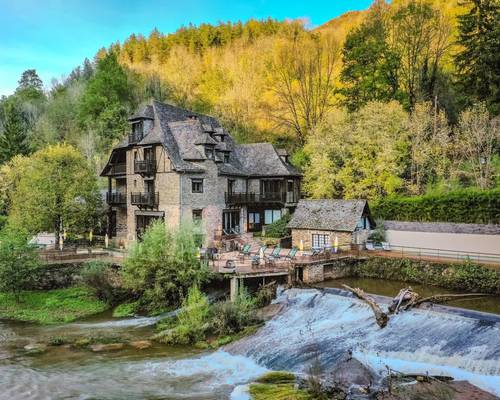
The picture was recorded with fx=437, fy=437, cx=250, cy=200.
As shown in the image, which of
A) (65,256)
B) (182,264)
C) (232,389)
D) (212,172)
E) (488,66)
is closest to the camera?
(232,389)

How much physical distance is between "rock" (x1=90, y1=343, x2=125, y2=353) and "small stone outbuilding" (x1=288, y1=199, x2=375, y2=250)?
1447 cm

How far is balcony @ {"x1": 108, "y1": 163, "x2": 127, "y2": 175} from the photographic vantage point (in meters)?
37.8

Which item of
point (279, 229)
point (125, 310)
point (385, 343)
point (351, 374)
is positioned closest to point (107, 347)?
point (125, 310)

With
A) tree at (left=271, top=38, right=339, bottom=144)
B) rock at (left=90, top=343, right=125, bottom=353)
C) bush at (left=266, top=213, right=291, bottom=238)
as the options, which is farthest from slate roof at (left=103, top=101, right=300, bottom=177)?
rock at (left=90, top=343, right=125, bottom=353)

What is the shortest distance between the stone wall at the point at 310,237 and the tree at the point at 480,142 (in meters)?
11.7

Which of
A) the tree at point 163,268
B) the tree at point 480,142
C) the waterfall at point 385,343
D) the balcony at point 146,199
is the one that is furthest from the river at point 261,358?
the tree at point 480,142

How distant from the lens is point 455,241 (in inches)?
1157

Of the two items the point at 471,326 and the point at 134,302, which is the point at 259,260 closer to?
the point at 134,302

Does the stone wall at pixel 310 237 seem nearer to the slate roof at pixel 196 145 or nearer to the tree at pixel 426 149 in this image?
the slate roof at pixel 196 145

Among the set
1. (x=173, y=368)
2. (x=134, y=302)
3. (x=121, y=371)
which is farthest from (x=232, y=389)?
(x=134, y=302)

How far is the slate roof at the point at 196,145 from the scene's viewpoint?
110ft

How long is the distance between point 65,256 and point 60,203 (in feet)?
16.4

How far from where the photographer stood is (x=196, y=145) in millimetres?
34094

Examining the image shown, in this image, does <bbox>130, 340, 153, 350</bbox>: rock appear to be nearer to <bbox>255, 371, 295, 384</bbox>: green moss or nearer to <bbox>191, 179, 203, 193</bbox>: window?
<bbox>255, 371, 295, 384</bbox>: green moss
